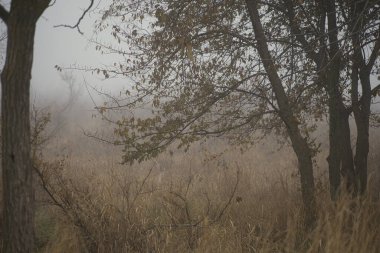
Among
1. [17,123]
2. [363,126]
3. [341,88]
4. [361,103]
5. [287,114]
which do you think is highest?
[341,88]

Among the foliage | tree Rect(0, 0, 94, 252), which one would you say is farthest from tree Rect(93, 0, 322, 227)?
tree Rect(0, 0, 94, 252)

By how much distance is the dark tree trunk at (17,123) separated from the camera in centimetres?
269

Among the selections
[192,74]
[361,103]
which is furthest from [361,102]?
[192,74]

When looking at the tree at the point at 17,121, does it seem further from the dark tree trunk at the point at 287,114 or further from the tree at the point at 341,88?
the tree at the point at 341,88

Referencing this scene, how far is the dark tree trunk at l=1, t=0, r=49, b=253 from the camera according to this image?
8.81ft

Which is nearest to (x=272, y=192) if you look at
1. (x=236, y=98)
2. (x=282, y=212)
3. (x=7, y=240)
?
(x=282, y=212)

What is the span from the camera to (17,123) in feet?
8.97

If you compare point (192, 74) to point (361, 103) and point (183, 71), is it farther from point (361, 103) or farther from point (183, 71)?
point (361, 103)

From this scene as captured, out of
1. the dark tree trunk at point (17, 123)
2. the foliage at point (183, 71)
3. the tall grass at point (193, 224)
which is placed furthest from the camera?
the foliage at point (183, 71)

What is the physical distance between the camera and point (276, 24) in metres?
5.89

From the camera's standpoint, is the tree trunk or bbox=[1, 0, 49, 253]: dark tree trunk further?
the tree trunk

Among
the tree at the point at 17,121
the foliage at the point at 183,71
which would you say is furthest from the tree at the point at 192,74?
the tree at the point at 17,121

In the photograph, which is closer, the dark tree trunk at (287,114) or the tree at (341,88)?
the dark tree trunk at (287,114)

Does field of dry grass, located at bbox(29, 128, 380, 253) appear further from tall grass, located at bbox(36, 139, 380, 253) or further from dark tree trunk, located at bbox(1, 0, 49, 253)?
dark tree trunk, located at bbox(1, 0, 49, 253)
